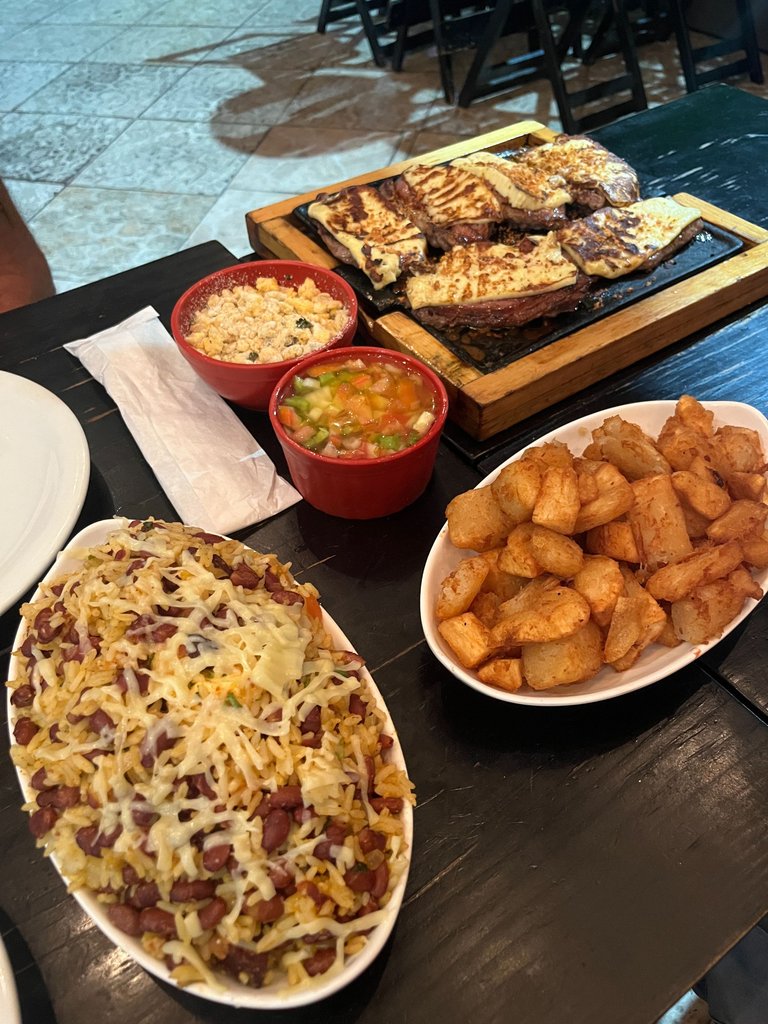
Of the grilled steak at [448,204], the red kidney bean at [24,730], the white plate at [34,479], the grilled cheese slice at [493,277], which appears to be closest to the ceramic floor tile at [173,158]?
the grilled steak at [448,204]

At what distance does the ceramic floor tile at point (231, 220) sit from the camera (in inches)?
186

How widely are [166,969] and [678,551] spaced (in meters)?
1.01

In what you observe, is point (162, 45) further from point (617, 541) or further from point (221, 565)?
point (617, 541)

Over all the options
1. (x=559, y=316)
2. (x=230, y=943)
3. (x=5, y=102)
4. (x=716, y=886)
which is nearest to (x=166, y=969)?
(x=230, y=943)

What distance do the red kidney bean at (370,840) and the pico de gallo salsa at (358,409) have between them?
2.61ft

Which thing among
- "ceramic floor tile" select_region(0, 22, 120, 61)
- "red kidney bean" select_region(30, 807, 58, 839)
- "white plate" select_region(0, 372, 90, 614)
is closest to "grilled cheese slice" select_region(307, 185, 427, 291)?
"white plate" select_region(0, 372, 90, 614)

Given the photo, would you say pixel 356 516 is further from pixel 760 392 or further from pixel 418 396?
pixel 760 392

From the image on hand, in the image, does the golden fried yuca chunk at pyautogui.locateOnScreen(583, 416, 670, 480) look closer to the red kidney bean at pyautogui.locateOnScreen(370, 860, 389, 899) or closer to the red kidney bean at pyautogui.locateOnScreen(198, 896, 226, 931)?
the red kidney bean at pyautogui.locateOnScreen(370, 860, 389, 899)

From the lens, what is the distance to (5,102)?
20.8 feet

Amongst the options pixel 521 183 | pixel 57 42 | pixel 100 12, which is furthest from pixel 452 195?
pixel 100 12

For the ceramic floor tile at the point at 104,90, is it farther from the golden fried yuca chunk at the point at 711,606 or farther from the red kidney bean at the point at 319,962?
the red kidney bean at the point at 319,962

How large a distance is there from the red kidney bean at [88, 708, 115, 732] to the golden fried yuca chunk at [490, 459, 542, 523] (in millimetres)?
744

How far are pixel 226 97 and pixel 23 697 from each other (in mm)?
6493

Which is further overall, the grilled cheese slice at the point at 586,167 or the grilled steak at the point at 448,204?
the grilled cheese slice at the point at 586,167
